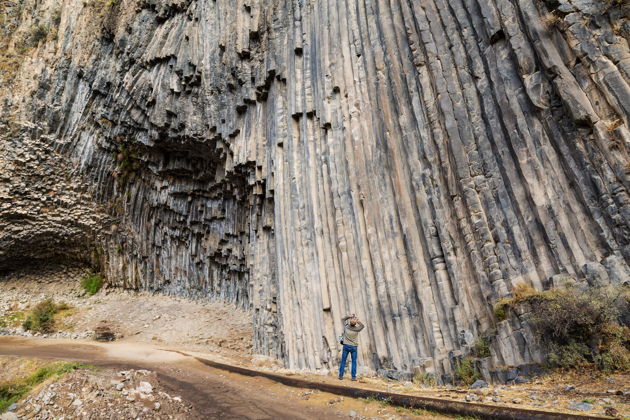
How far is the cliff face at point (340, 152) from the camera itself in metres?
6.76

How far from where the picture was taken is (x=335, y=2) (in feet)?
43.1

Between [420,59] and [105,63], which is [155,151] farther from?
[420,59]

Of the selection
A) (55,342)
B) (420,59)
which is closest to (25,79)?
(55,342)

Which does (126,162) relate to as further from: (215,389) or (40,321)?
(215,389)

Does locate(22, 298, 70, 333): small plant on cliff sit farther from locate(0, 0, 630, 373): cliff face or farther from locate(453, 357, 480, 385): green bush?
locate(453, 357, 480, 385): green bush

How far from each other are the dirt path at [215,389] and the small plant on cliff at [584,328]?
11.1 ft

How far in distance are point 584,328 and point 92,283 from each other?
29.7m

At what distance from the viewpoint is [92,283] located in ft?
91.8

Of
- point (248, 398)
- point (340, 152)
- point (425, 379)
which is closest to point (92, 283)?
point (340, 152)

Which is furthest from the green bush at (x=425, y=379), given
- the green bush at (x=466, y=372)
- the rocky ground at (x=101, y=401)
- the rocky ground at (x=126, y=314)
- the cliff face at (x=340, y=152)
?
the rocky ground at (x=126, y=314)

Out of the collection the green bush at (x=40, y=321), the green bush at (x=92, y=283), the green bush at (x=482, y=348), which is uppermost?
the green bush at (x=92, y=283)

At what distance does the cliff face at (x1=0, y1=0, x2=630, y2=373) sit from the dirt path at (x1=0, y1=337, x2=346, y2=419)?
279 centimetres

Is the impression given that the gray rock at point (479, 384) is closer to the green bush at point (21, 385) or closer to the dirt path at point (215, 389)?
the dirt path at point (215, 389)

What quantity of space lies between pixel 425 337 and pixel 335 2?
10.8 metres
